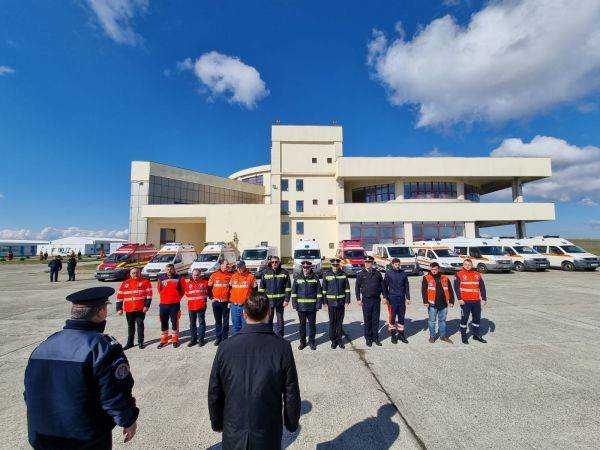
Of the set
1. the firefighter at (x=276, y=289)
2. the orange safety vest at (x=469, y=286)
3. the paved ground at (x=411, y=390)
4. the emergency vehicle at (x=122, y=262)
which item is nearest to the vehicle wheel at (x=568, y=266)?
the paved ground at (x=411, y=390)

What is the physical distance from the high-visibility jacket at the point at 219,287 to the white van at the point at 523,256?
2130cm

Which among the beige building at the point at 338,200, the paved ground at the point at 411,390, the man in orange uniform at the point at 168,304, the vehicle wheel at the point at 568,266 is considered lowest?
the paved ground at the point at 411,390

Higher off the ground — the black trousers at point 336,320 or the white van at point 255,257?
the white van at point 255,257

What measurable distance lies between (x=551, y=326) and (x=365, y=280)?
203 inches

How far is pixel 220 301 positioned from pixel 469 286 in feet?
18.3

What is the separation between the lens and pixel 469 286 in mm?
6383

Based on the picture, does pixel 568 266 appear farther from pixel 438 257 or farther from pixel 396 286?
pixel 396 286

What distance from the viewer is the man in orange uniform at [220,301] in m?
6.56

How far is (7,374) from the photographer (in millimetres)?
5109

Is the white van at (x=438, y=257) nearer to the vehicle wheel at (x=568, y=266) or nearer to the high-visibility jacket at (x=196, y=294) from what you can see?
the vehicle wheel at (x=568, y=266)

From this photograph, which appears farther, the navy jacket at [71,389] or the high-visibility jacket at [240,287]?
the high-visibility jacket at [240,287]

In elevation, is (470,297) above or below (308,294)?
below

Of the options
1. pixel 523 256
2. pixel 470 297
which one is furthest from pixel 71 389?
pixel 523 256

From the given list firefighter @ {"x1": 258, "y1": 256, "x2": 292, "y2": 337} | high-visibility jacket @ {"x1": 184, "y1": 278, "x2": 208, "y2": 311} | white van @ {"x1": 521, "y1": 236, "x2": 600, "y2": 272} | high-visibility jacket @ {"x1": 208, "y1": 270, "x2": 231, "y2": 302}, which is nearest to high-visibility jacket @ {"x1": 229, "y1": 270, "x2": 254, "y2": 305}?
high-visibility jacket @ {"x1": 208, "y1": 270, "x2": 231, "y2": 302}
